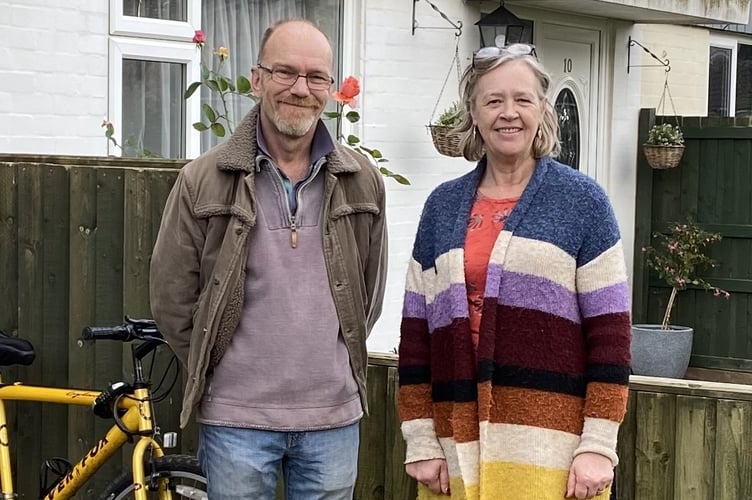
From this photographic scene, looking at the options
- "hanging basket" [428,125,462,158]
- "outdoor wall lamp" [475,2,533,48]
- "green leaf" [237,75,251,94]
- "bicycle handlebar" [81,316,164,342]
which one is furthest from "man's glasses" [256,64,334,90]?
"outdoor wall lamp" [475,2,533,48]

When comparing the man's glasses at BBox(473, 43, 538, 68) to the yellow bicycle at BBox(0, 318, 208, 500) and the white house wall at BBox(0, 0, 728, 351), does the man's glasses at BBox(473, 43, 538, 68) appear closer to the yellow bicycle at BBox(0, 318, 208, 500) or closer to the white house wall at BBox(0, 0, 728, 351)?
the yellow bicycle at BBox(0, 318, 208, 500)

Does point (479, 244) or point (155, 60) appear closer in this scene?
point (479, 244)

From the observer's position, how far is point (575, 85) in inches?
366

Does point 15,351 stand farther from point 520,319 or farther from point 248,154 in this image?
point 520,319

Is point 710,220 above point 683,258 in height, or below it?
above

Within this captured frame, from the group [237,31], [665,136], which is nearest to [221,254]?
[237,31]

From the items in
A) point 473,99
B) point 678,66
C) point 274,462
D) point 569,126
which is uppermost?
point 678,66

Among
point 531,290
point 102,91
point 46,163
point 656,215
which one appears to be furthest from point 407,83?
point 531,290

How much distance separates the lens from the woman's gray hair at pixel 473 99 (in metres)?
2.90

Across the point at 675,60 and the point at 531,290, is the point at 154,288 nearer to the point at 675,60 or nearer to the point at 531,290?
the point at 531,290

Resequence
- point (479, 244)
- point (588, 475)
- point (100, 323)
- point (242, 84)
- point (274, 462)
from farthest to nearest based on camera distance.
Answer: point (242, 84), point (100, 323), point (274, 462), point (479, 244), point (588, 475)

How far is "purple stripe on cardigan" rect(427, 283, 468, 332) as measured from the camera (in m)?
2.83

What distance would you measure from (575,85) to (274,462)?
21.9ft

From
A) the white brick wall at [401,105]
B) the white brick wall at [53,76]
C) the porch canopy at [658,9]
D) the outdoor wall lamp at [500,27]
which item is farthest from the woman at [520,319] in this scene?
the porch canopy at [658,9]
